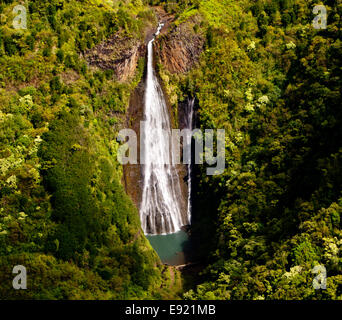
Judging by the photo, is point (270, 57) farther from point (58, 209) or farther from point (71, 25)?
point (58, 209)

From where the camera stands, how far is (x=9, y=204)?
1188 inches

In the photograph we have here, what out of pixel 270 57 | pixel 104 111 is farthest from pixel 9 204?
pixel 270 57

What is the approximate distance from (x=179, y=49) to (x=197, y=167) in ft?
37.6

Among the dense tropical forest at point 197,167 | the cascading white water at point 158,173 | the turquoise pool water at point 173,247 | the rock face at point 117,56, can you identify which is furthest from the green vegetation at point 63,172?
the cascading white water at point 158,173

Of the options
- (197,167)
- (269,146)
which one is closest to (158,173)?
(197,167)

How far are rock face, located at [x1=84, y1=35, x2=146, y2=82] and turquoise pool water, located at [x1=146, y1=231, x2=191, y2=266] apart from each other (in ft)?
→ 48.3

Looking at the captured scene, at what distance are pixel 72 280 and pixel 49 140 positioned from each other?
1020cm

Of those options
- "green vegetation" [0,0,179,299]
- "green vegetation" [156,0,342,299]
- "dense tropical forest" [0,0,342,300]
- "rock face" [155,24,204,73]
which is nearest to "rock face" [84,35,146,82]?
"dense tropical forest" [0,0,342,300]

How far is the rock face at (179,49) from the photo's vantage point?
137 ft

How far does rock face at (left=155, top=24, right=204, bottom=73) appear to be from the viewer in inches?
1646

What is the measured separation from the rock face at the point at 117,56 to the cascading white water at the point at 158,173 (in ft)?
6.84

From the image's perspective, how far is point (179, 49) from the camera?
138 feet

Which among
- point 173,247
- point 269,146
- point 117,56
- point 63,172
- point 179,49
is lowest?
point 173,247

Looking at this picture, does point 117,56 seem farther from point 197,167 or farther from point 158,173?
point 197,167
